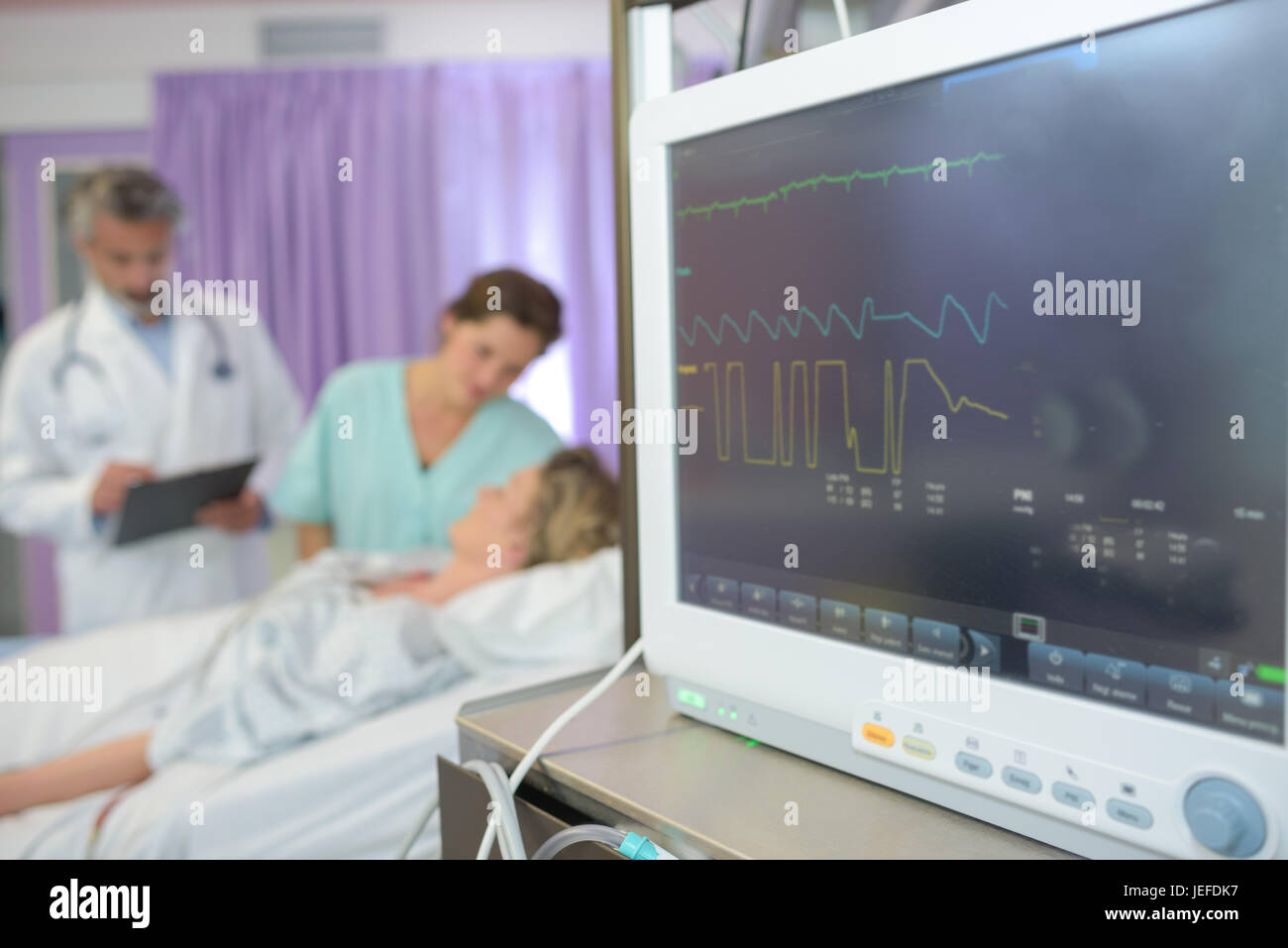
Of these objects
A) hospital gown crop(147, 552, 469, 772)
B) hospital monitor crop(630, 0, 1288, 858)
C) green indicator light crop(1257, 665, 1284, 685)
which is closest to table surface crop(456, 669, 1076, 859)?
hospital monitor crop(630, 0, 1288, 858)

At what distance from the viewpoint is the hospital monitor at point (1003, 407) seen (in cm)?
42

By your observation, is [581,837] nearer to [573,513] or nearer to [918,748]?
[918,748]

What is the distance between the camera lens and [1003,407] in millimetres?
508

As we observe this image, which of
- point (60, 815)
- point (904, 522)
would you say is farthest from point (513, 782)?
point (60, 815)

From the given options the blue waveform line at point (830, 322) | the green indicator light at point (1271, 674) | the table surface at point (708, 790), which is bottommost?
the table surface at point (708, 790)

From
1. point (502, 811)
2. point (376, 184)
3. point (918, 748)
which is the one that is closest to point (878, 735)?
point (918, 748)

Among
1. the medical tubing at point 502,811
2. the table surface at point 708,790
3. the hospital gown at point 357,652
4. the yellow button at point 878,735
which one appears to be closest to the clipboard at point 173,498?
the hospital gown at point 357,652

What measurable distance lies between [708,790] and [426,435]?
6.21 ft

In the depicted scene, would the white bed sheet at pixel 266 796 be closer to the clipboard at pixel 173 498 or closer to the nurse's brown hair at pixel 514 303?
the clipboard at pixel 173 498

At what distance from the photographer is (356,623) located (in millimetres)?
1554

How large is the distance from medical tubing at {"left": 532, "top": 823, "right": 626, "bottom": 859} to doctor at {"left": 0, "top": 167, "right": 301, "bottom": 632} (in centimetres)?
193

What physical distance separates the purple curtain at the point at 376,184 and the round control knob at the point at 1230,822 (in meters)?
2.66

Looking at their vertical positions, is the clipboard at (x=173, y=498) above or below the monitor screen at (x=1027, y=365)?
below
